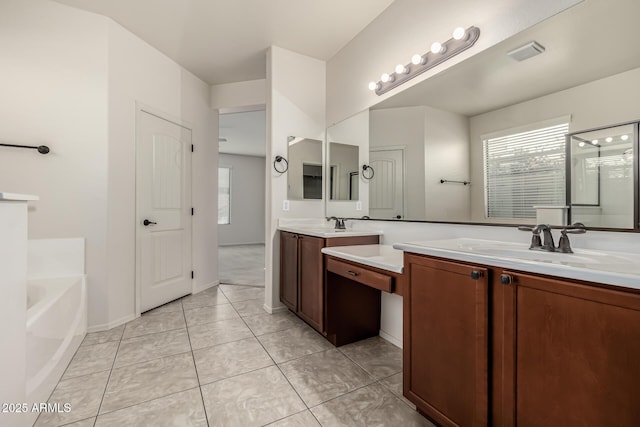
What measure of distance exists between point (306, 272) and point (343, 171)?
1.08m

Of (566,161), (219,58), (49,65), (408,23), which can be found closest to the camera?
(566,161)

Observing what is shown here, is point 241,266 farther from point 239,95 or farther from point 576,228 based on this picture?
point 576,228

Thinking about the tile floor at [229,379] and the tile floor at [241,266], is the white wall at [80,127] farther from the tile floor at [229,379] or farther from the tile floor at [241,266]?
the tile floor at [241,266]

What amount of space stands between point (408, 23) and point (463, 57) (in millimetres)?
655

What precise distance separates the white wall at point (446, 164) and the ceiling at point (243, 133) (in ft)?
10.5

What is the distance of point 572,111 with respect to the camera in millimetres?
1251

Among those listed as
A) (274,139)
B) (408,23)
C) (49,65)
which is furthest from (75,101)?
(408,23)

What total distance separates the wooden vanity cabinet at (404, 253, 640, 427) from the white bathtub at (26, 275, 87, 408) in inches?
71.0

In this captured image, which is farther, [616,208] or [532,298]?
[616,208]

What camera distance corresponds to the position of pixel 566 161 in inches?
49.9

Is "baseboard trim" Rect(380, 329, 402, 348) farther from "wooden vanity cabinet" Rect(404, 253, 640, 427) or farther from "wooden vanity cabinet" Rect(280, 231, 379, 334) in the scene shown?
"wooden vanity cabinet" Rect(404, 253, 640, 427)

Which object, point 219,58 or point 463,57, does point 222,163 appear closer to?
point 219,58

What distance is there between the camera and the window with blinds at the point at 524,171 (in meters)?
1.29

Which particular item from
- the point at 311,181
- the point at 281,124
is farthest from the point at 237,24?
the point at 311,181
